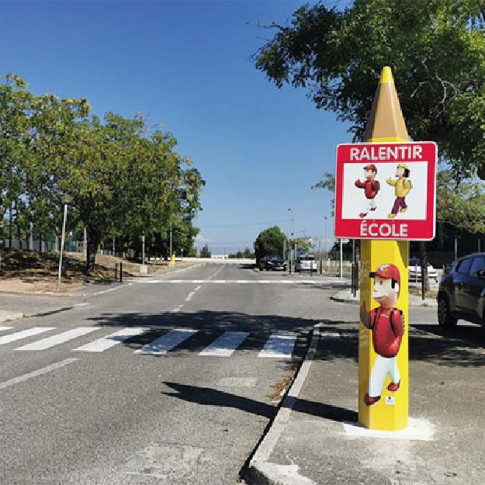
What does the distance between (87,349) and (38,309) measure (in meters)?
8.15

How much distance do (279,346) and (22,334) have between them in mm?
5590

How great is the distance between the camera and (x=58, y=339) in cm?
1123

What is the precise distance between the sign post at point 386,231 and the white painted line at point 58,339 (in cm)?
704

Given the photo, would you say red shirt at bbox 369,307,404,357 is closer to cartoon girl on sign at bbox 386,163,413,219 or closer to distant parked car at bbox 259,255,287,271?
cartoon girl on sign at bbox 386,163,413,219

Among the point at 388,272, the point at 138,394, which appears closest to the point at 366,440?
the point at 388,272

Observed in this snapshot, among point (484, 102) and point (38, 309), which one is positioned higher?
point (484, 102)

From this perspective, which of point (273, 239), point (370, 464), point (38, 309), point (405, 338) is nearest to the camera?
point (370, 464)

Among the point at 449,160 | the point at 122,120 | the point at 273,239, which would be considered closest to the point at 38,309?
the point at 449,160

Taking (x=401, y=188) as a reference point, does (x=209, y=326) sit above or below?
below

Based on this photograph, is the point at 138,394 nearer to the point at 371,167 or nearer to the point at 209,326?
the point at 371,167

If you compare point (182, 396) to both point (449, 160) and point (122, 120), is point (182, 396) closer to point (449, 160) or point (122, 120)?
point (449, 160)

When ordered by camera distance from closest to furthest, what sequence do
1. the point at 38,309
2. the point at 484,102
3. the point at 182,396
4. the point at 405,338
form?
the point at 405,338 < the point at 182,396 < the point at 484,102 < the point at 38,309

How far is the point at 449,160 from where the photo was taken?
9641mm

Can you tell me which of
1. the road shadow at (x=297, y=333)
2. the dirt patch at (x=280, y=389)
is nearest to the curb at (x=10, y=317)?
the road shadow at (x=297, y=333)
